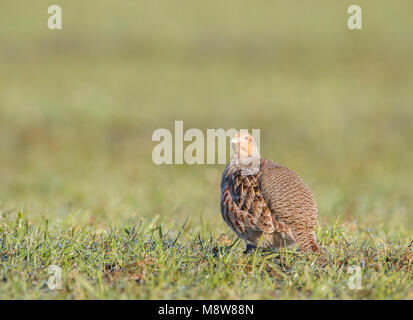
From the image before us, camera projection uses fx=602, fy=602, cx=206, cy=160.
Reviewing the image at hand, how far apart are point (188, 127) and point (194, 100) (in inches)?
126

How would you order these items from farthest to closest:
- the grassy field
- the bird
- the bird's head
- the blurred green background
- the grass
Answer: the blurred green background, the bird's head, the bird, the grassy field, the grass

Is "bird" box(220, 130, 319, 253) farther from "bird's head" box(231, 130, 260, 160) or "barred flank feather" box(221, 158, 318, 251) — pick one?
"bird's head" box(231, 130, 260, 160)

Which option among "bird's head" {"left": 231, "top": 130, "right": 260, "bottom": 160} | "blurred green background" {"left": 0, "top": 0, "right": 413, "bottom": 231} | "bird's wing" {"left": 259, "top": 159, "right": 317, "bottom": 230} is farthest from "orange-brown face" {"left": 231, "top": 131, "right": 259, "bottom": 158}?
"blurred green background" {"left": 0, "top": 0, "right": 413, "bottom": 231}

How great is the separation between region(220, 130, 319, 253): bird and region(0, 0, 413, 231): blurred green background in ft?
2.51

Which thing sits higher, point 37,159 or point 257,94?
point 257,94

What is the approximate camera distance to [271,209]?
5.46m

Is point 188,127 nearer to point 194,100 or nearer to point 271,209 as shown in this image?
point 194,100

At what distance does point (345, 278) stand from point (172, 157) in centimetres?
847

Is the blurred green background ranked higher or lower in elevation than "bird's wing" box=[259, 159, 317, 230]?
higher

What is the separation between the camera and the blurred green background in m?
9.99

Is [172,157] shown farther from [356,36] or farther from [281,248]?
[356,36]
